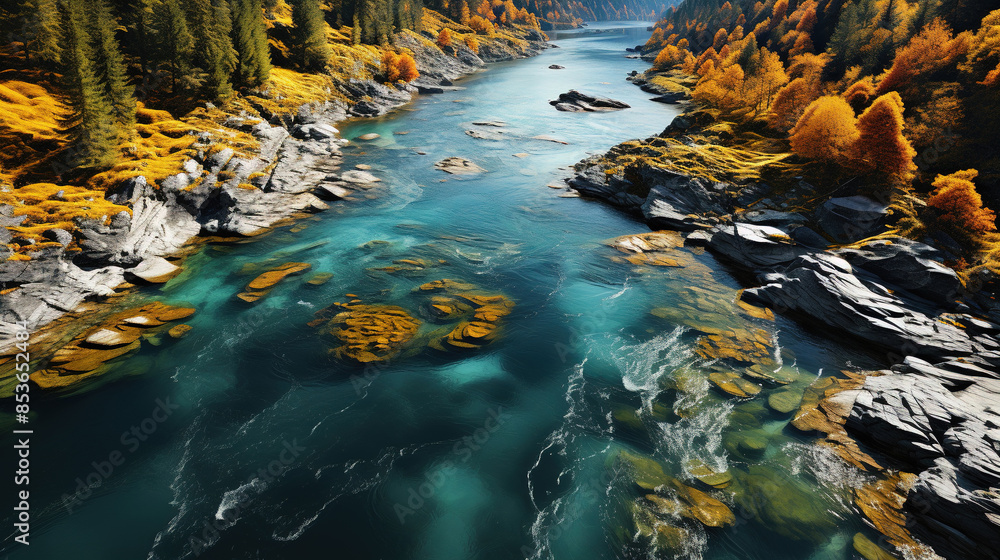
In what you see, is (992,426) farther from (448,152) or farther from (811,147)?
(448,152)

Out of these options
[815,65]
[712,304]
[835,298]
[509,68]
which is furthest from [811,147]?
[509,68]

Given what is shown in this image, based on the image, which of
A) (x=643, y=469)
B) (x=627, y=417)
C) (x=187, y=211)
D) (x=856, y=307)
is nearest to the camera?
(x=643, y=469)

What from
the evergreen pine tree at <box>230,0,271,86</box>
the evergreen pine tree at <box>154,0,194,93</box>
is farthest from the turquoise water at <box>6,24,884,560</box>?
the evergreen pine tree at <box>230,0,271,86</box>

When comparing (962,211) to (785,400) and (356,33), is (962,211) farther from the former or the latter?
(356,33)

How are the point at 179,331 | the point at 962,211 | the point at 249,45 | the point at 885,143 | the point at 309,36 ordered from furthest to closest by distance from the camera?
the point at 309,36, the point at 249,45, the point at 885,143, the point at 962,211, the point at 179,331

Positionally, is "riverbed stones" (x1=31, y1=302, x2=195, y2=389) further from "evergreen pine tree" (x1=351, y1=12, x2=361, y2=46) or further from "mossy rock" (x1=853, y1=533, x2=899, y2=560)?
"evergreen pine tree" (x1=351, y1=12, x2=361, y2=46)

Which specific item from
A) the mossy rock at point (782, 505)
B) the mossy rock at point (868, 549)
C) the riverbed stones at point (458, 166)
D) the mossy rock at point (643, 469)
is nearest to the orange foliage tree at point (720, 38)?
the riverbed stones at point (458, 166)

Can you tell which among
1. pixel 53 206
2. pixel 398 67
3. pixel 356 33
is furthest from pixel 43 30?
pixel 356 33

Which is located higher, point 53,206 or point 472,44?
point 472,44
